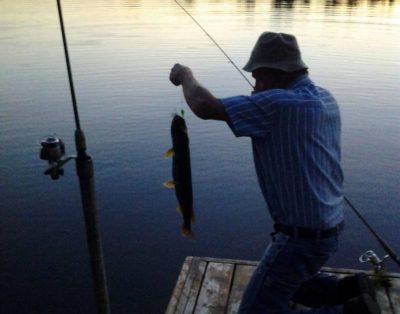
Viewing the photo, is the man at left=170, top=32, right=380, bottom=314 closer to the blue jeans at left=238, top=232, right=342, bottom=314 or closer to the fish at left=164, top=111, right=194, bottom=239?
the blue jeans at left=238, top=232, right=342, bottom=314

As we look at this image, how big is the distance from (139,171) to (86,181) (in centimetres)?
881

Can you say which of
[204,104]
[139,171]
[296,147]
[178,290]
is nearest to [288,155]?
[296,147]

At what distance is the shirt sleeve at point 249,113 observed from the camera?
324 centimetres

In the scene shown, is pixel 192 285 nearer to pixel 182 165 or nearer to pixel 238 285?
pixel 238 285

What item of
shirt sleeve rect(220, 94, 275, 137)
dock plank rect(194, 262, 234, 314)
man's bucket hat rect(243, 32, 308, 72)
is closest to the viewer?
shirt sleeve rect(220, 94, 275, 137)

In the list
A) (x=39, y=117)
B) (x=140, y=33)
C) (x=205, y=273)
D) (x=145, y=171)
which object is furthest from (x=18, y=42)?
(x=205, y=273)

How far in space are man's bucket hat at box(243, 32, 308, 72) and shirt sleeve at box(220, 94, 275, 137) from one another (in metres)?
0.33

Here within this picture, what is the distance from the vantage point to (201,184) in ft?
39.7

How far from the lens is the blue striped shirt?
10.7 ft

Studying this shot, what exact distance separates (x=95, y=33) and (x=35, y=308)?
30630 millimetres

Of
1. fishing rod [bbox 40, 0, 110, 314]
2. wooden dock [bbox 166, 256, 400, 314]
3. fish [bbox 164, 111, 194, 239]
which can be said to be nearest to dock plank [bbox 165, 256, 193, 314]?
wooden dock [bbox 166, 256, 400, 314]

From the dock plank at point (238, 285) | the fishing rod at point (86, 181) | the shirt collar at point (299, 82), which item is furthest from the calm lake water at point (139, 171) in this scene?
the shirt collar at point (299, 82)

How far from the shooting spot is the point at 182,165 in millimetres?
4125

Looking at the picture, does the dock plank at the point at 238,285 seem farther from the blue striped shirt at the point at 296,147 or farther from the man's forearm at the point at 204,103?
the man's forearm at the point at 204,103
